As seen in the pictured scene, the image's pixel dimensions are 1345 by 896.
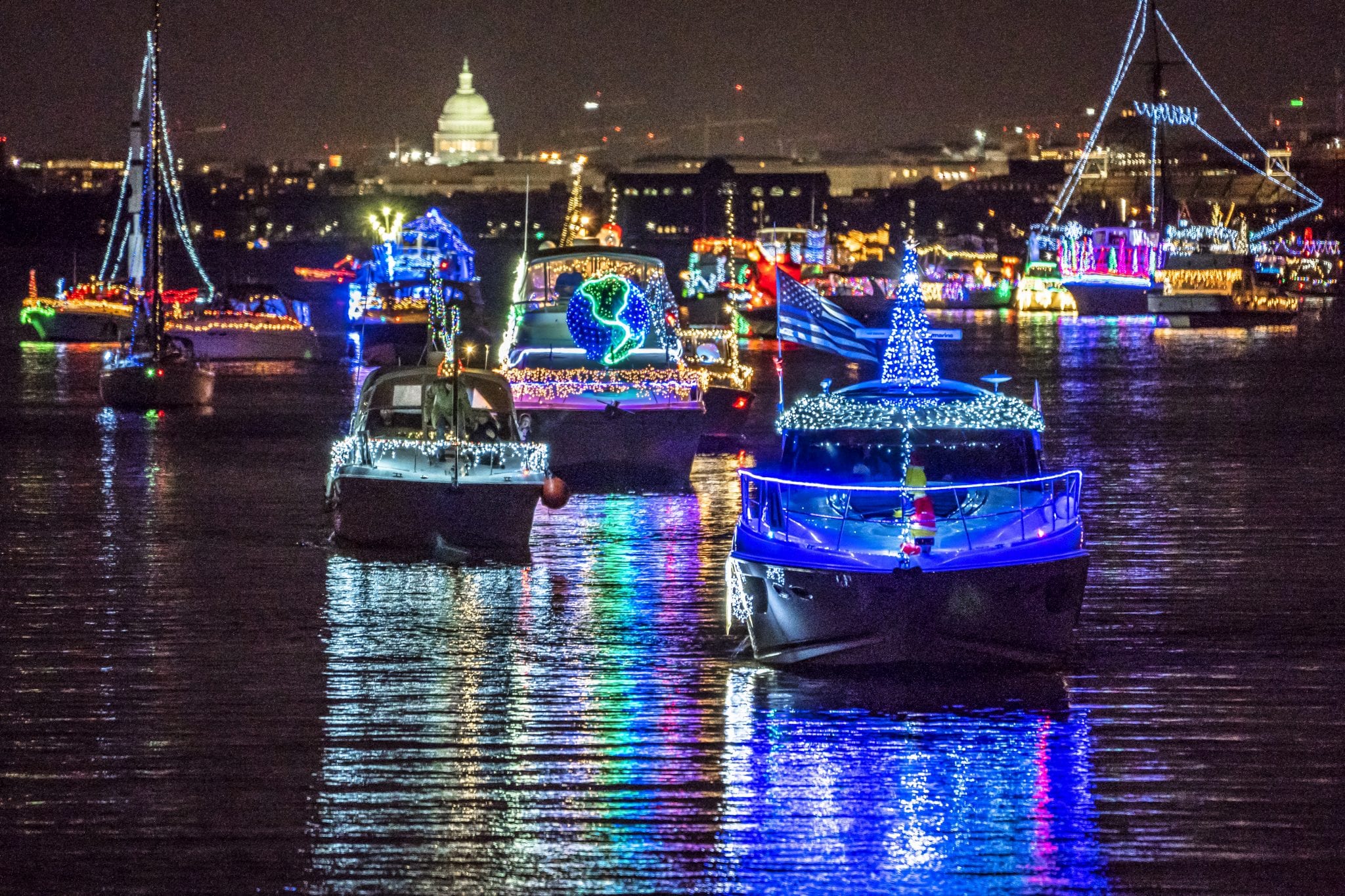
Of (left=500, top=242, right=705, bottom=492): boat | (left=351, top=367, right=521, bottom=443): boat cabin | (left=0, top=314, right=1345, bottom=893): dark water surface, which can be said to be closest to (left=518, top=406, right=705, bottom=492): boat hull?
(left=500, top=242, right=705, bottom=492): boat

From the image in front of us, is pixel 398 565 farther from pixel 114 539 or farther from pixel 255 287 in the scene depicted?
pixel 255 287

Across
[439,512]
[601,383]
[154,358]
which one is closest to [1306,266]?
[154,358]

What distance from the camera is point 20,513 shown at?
20781mm

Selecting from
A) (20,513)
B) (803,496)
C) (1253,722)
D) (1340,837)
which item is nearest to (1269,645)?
(1253,722)

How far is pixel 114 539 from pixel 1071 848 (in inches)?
474

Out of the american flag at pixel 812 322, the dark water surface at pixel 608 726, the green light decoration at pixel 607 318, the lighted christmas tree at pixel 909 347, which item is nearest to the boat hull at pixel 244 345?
the green light decoration at pixel 607 318

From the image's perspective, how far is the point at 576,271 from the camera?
27531 mm

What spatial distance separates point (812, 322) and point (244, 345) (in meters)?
36.1

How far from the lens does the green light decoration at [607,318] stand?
24.3 m

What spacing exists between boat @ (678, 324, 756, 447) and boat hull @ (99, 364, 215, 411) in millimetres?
9276

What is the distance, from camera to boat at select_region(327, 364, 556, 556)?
57.3 ft

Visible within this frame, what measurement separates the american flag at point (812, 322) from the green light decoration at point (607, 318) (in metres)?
5.46

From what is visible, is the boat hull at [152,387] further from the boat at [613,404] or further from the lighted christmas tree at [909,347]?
the lighted christmas tree at [909,347]

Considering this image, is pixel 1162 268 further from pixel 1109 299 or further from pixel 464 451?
pixel 464 451
